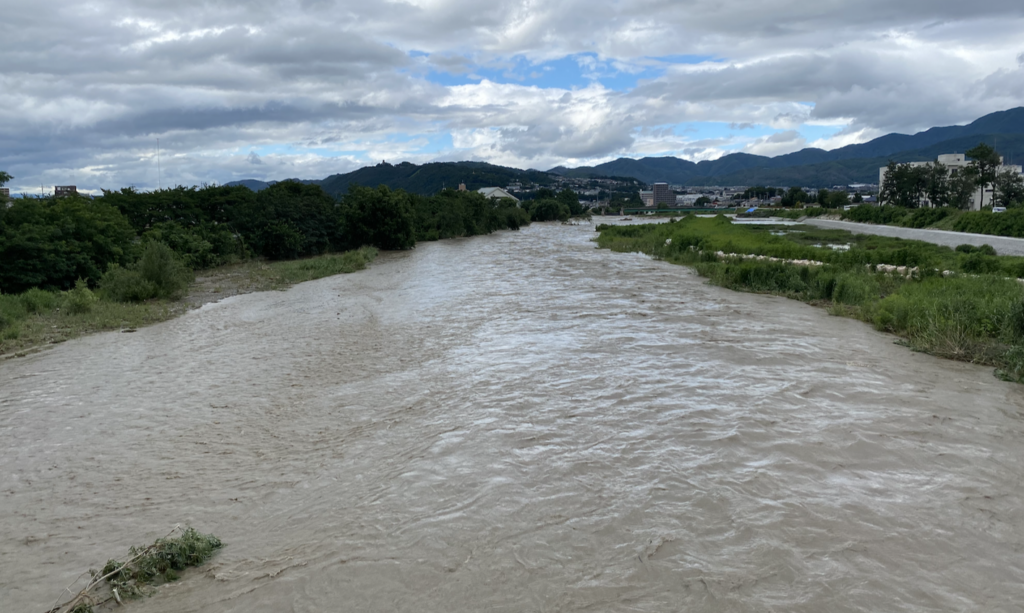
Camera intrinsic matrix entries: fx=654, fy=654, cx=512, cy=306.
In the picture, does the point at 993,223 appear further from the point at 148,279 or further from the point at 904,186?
the point at 148,279

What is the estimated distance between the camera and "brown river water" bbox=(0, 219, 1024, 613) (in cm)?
490

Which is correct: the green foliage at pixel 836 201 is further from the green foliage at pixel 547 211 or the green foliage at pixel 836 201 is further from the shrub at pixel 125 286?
the shrub at pixel 125 286

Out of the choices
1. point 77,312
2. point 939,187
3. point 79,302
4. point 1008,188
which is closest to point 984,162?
point 1008,188

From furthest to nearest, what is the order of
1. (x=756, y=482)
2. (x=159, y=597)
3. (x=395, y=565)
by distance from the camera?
(x=756, y=482) < (x=395, y=565) < (x=159, y=597)

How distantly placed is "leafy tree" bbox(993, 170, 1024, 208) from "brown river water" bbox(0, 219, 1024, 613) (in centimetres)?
6868

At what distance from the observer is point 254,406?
970cm

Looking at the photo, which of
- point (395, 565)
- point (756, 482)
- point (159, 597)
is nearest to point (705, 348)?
point (756, 482)

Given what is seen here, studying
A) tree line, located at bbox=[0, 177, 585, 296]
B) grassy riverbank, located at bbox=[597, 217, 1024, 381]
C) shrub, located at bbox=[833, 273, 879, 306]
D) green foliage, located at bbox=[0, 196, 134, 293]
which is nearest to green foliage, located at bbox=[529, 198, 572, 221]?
tree line, located at bbox=[0, 177, 585, 296]

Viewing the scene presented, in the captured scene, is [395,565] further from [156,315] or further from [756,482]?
[156,315]

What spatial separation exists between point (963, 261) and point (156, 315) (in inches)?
969

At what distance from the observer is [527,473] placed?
22.8ft

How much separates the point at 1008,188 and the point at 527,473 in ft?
261

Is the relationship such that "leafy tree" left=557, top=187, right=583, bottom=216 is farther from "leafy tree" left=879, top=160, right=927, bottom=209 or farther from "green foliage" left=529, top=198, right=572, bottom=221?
"leafy tree" left=879, top=160, right=927, bottom=209

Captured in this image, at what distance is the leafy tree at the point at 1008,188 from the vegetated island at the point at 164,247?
57967 mm
